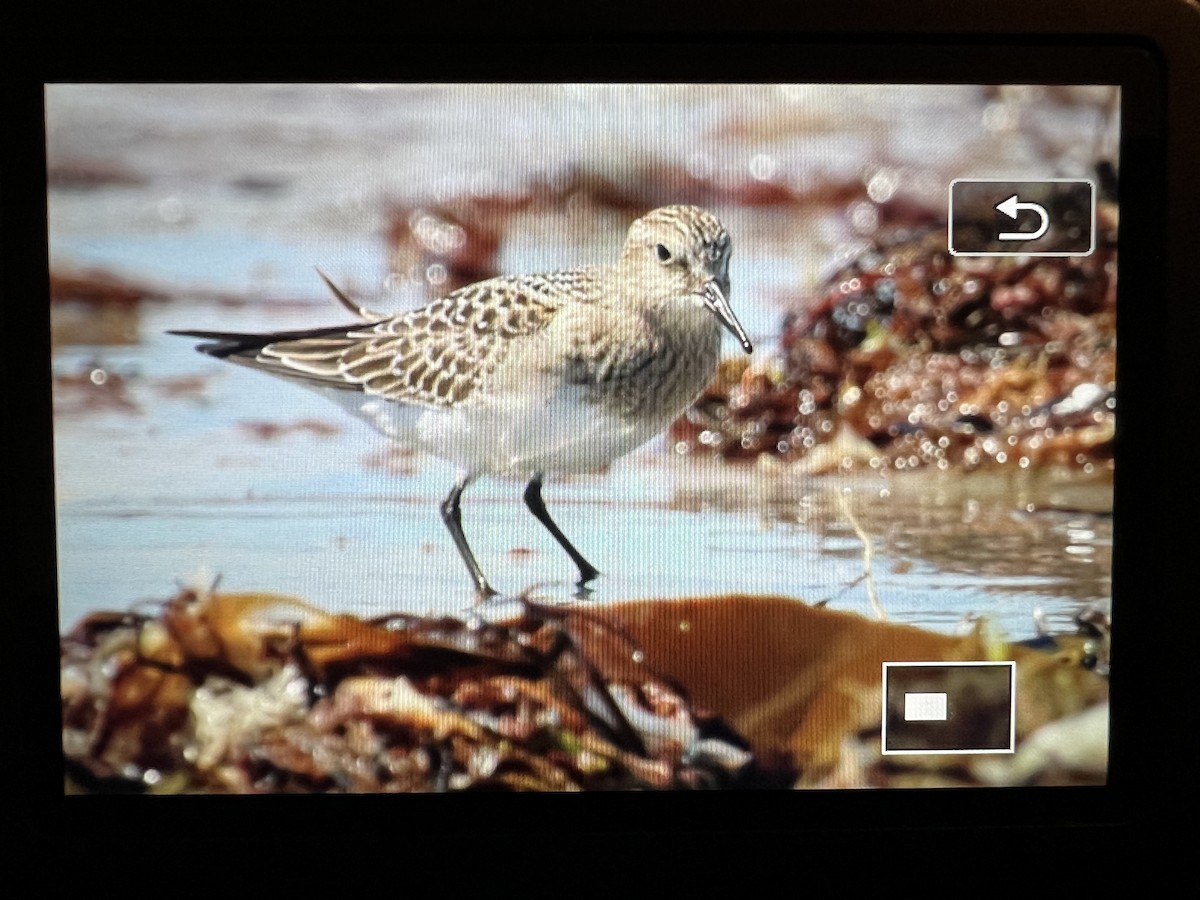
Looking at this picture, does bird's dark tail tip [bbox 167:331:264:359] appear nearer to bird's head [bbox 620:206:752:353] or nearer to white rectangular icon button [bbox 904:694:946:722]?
bird's head [bbox 620:206:752:353]

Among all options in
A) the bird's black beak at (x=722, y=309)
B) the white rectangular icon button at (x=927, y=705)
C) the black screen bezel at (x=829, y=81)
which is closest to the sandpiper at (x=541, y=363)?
the bird's black beak at (x=722, y=309)

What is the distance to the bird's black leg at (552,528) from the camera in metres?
0.98

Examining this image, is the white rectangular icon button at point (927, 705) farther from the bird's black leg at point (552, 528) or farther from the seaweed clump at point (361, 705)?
the bird's black leg at point (552, 528)

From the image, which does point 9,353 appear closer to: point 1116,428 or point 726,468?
point 726,468

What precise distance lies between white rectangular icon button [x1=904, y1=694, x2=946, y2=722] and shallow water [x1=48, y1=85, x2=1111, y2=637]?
6 centimetres

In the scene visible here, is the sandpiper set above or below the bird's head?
below

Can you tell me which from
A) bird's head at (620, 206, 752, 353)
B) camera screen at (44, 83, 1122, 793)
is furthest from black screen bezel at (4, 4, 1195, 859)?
bird's head at (620, 206, 752, 353)

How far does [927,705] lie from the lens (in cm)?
100

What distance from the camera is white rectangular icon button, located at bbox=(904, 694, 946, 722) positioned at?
999 mm

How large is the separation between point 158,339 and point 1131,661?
0.88 m

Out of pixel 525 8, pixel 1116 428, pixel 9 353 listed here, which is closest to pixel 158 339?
pixel 9 353

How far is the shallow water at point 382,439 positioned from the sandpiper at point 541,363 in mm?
16

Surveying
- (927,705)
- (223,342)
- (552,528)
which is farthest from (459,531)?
(927,705)

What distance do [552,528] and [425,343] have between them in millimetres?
191
